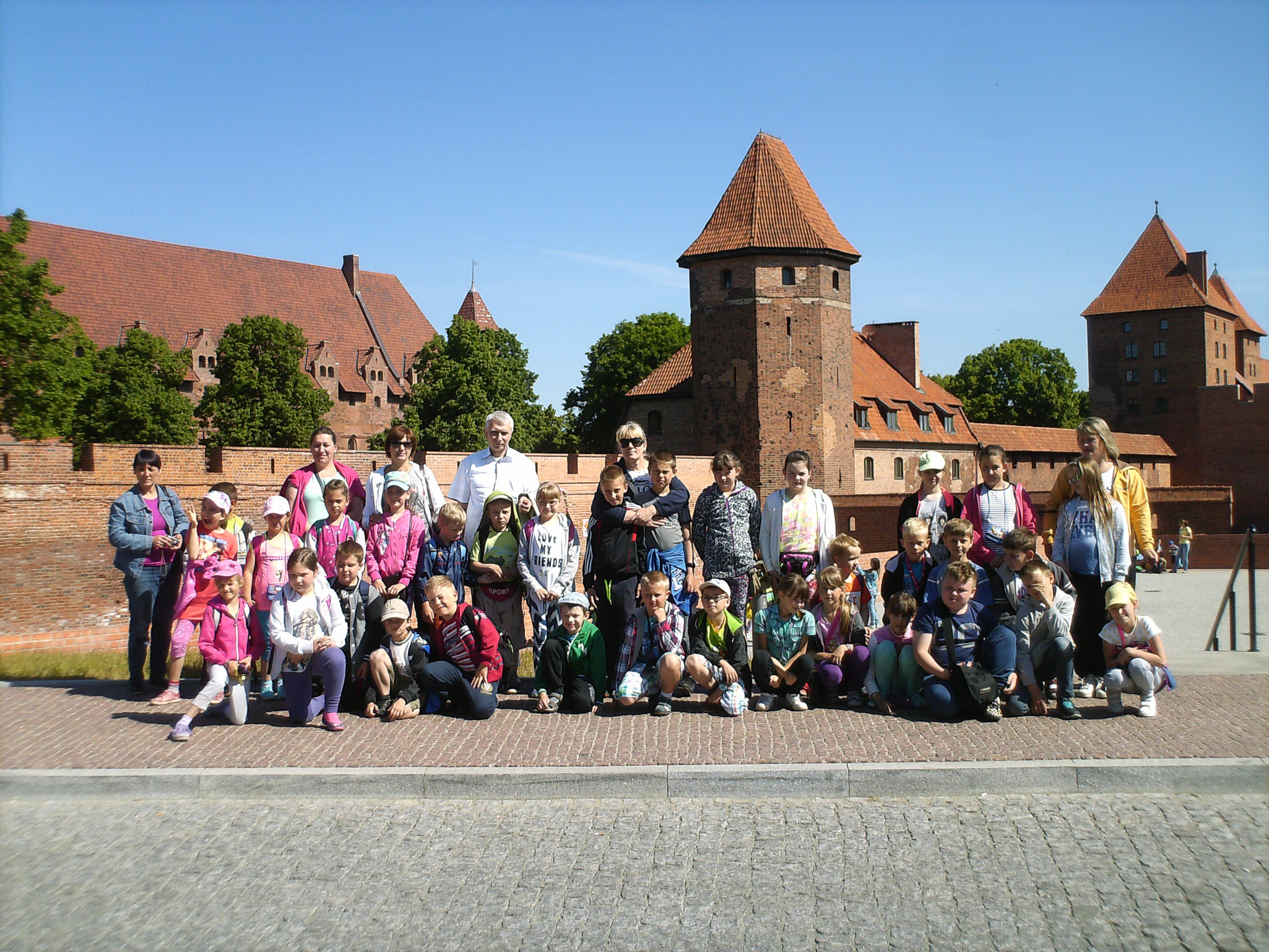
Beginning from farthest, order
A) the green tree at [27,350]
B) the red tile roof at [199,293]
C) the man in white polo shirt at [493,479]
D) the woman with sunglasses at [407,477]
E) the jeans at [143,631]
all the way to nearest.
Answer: the red tile roof at [199,293] → the green tree at [27,350] → the jeans at [143,631] → the man in white polo shirt at [493,479] → the woman with sunglasses at [407,477]

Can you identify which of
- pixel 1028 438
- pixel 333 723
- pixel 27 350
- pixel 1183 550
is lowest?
pixel 1183 550

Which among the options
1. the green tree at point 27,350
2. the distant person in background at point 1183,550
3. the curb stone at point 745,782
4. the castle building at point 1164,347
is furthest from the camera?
the castle building at point 1164,347

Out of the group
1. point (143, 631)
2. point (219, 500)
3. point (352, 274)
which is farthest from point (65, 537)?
point (352, 274)

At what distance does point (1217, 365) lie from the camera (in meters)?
70.1

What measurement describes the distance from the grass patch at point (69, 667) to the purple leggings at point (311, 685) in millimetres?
2452

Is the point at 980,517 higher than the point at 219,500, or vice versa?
the point at 219,500

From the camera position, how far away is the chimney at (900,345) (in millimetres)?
57719

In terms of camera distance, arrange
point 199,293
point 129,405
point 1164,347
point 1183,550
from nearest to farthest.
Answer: point 1183,550, point 129,405, point 199,293, point 1164,347

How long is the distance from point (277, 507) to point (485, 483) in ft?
4.90

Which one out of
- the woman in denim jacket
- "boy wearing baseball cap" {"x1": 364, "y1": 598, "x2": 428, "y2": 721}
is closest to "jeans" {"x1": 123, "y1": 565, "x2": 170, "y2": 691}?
the woman in denim jacket

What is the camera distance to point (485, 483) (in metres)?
8.18

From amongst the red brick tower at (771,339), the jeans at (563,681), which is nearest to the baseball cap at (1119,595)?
the jeans at (563,681)

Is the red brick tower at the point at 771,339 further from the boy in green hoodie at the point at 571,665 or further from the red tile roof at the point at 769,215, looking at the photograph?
the boy in green hoodie at the point at 571,665

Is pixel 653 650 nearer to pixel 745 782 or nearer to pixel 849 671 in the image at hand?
pixel 849 671
